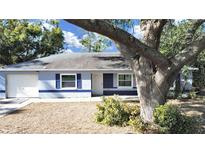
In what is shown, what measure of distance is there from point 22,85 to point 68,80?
3.60m

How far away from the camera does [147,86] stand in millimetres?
8781

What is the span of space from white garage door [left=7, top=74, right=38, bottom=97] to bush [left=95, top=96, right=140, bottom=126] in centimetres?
1064

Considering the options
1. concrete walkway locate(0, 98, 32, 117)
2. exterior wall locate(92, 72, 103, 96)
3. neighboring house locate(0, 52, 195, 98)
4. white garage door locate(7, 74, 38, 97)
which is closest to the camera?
concrete walkway locate(0, 98, 32, 117)

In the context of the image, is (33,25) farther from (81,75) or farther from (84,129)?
(84,129)

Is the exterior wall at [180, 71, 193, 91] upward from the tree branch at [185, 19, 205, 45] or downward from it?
downward

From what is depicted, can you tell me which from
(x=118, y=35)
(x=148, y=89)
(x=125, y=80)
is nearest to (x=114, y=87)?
(x=125, y=80)

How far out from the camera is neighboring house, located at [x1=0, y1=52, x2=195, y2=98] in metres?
18.6

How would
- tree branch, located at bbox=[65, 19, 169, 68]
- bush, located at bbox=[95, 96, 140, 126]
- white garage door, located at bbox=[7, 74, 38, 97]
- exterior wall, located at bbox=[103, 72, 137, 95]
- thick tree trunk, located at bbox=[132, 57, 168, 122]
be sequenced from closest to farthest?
tree branch, located at bbox=[65, 19, 169, 68] < thick tree trunk, located at bbox=[132, 57, 168, 122] < bush, located at bbox=[95, 96, 140, 126] < white garage door, located at bbox=[7, 74, 38, 97] < exterior wall, located at bbox=[103, 72, 137, 95]

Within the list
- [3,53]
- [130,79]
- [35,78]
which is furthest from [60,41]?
[130,79]

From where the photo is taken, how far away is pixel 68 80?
18.8 m

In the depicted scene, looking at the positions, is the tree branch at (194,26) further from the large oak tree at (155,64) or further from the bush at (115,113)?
the bush at (115,113)

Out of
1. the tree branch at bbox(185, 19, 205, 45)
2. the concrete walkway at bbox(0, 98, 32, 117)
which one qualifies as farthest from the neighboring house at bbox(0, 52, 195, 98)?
the tree branch at bbox(185, 19, 205, 45)

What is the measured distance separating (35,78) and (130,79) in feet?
24.2

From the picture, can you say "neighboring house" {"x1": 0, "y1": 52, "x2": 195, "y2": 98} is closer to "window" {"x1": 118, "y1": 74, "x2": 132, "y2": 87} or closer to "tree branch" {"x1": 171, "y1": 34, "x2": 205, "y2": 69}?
"window" {"x1": 118, "y1": 74, "x2": 132, "y2": 87}
